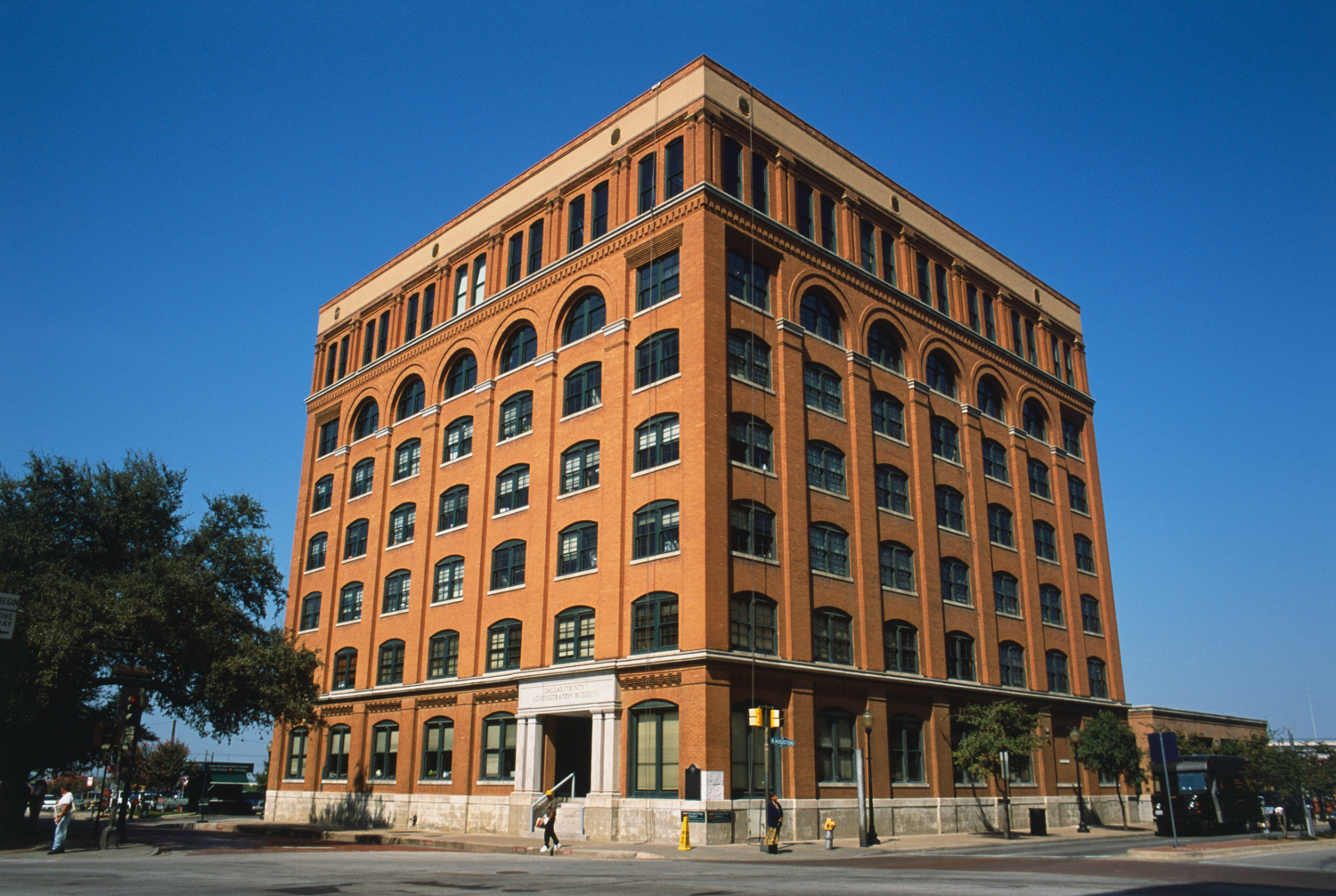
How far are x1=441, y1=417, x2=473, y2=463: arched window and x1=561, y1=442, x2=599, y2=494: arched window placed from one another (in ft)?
24.7

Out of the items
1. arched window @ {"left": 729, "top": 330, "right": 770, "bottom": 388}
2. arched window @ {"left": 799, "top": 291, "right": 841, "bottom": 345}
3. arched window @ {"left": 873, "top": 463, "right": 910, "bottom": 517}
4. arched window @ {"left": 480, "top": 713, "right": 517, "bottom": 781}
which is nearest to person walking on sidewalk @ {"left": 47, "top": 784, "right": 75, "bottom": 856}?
arched window @ {"left": 480, "top": 713, "right": 517, "bottom": 781}

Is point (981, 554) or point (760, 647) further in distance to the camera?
point (981, 554)

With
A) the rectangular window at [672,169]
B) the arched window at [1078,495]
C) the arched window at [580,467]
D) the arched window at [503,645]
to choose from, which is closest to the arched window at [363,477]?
the arched window at [503,645]

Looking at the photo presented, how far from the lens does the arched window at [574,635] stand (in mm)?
34281

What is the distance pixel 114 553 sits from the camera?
1432 inches

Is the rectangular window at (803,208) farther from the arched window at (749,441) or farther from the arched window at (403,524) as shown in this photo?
the arched window at (403,524)

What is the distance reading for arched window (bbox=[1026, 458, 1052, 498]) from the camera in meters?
49.5

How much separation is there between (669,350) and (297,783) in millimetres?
30351

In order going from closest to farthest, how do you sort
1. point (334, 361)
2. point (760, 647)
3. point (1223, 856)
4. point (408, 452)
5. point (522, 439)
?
point (1223, 856) < point (760, 647) < point (522, 439) < point (408, 452) < point (334, 361)

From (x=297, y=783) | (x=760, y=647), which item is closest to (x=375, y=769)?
(x=297, y=783)

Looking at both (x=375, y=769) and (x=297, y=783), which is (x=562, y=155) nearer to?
(x=375, y=769)

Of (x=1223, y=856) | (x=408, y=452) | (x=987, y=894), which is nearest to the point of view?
(x=987, y=894)

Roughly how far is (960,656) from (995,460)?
11021 millimetres

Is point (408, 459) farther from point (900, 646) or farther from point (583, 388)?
point (900, 646)
